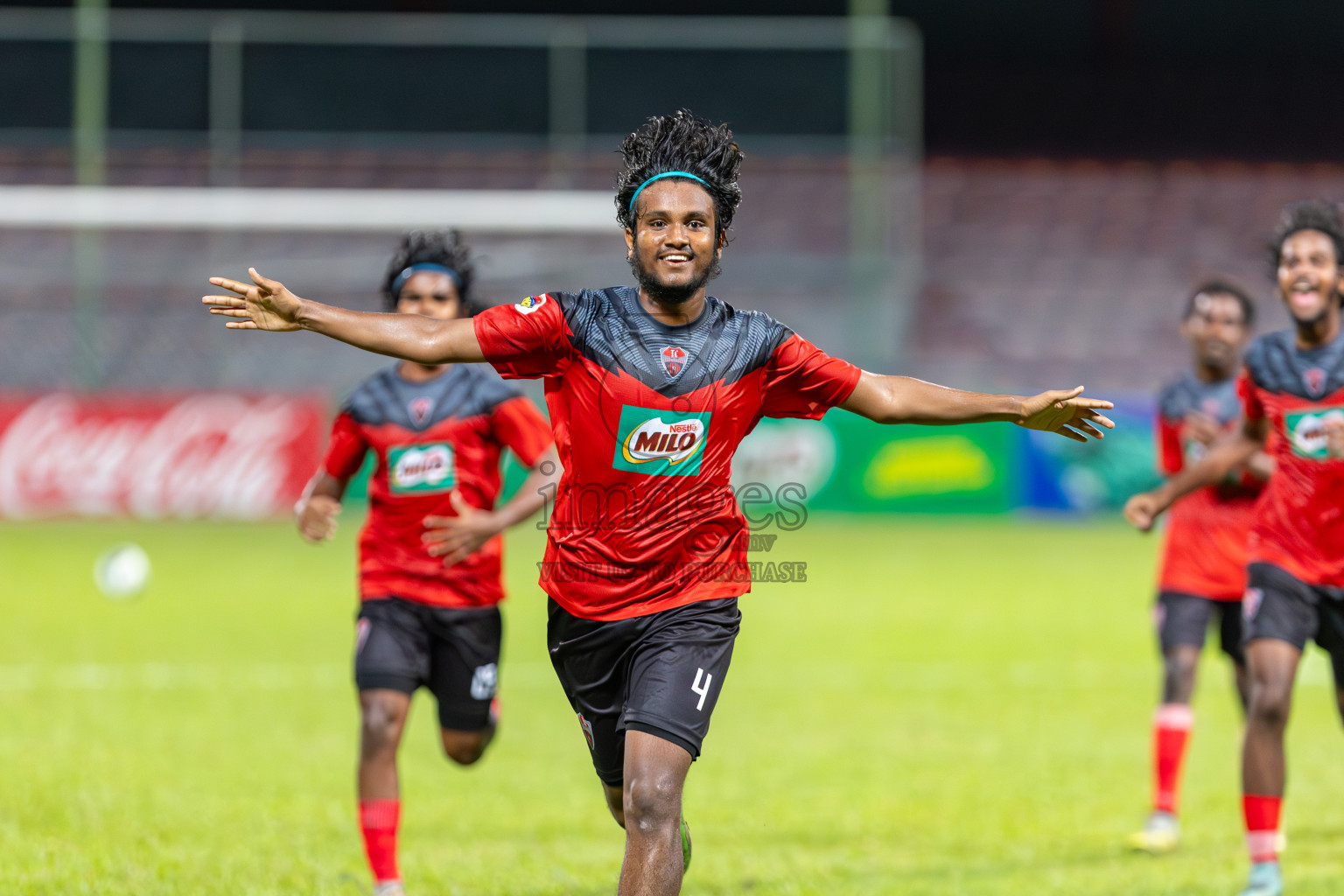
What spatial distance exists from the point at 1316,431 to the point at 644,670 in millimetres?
3144

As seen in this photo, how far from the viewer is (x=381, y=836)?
222 inches

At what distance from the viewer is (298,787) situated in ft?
25.4

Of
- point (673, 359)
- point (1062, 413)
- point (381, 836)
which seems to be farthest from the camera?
point (381, 836)

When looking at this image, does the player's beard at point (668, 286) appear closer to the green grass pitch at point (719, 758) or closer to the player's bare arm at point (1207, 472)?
the green grass pitch at point (719, 758)

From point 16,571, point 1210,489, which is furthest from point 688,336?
point 16,571

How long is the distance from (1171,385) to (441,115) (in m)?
17.2

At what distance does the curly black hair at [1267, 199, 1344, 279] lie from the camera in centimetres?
617

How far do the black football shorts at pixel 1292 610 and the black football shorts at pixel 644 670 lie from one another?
2480mm

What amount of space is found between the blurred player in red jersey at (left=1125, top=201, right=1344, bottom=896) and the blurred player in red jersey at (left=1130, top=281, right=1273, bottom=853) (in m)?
0.93

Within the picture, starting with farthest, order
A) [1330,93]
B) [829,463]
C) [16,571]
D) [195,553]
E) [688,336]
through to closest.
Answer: [1330,93], [829,463], [195,553], [16,571], [688,336]

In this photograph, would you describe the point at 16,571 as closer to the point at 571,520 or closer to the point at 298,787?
the point at 298,787

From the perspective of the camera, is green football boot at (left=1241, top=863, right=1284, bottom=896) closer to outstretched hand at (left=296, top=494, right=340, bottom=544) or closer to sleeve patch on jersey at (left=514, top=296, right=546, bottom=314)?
sleeve patch on jersey at (left=514, top=296, right=546, bottom=314)

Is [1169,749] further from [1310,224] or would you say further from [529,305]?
[529,305]

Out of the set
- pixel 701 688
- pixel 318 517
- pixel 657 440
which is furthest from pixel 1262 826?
pixel 318 517
